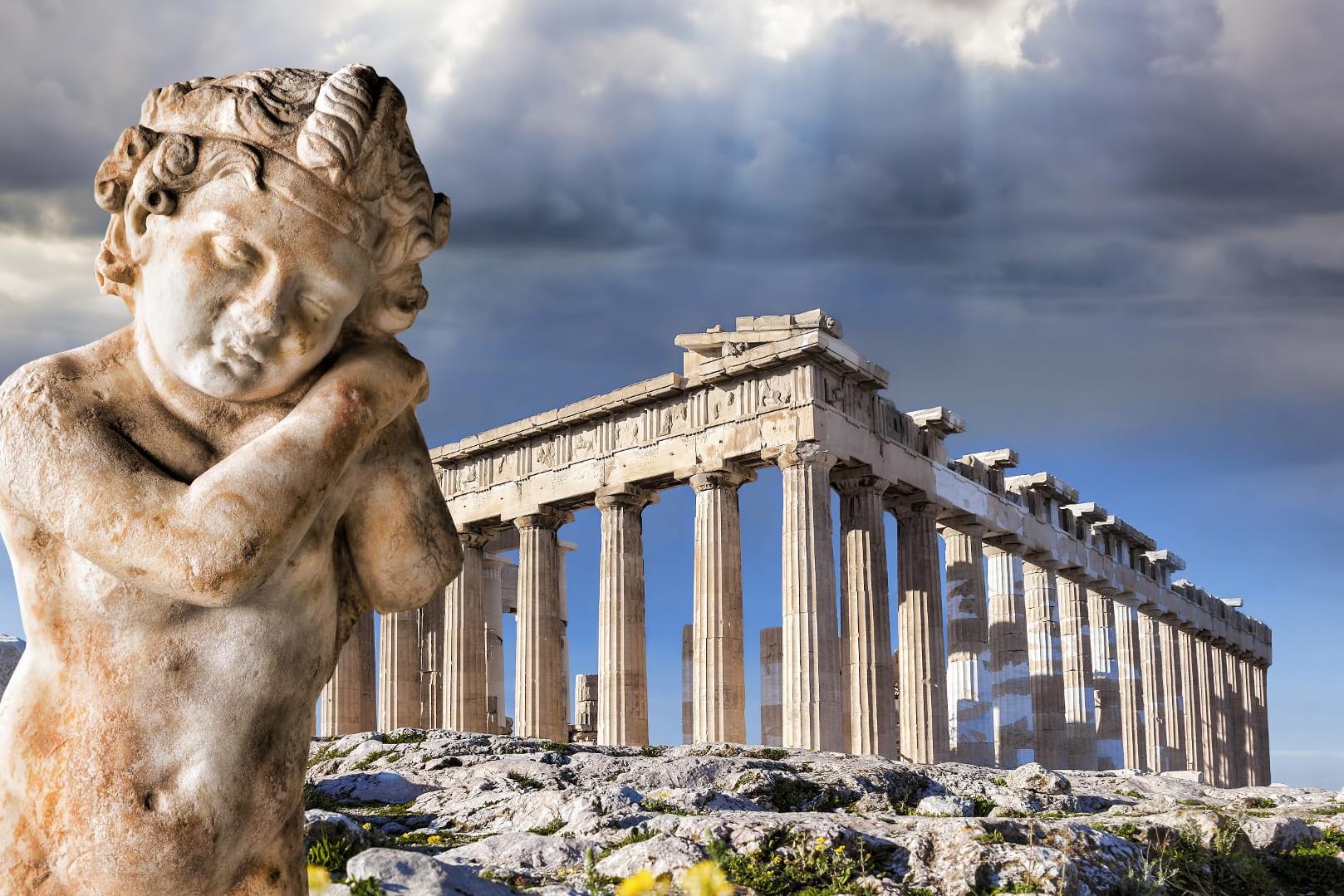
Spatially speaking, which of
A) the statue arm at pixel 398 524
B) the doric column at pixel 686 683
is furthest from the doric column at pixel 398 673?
the statue arm at pixel 398 524

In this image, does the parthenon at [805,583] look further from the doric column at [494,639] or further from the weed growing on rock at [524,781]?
the weed growing on rock at [524,781]

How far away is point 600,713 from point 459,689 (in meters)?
5.48

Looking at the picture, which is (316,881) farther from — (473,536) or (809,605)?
(473,536)

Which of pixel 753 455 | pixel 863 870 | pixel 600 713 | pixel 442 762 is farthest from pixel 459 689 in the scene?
pixel 863 870

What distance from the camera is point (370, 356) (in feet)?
A: 10.1

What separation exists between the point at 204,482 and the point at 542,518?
29.0 meters

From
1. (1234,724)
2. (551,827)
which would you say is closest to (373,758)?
(551,827)

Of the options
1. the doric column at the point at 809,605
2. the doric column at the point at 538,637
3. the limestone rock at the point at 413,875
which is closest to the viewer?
the limestone rock at the point at 413,875

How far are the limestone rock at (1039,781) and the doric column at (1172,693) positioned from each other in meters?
27.8

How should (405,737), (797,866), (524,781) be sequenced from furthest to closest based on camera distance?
(405,737) < (524,781) < (797,866)

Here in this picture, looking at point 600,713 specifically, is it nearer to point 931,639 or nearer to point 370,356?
point 931,639

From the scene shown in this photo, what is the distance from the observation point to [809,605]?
81.2 feet

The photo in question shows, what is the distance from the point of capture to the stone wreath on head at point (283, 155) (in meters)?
2.90

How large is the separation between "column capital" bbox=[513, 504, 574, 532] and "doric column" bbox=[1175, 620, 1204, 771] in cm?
2371
